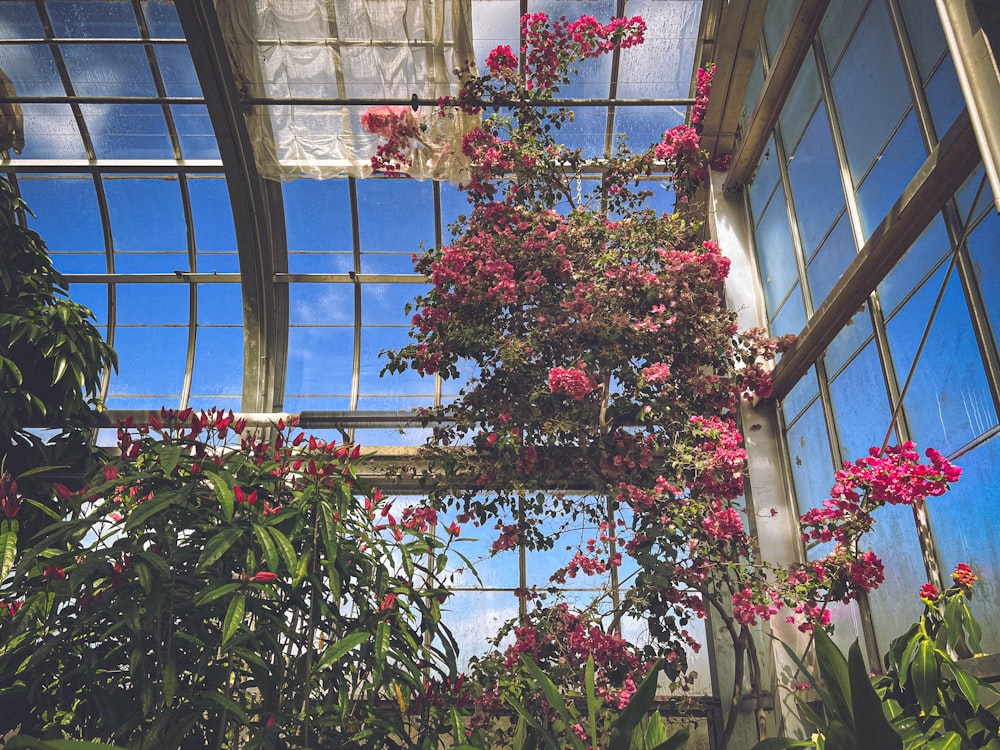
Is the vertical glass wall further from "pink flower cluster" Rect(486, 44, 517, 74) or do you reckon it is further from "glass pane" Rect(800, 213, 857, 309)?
"pink flower cluster" Rect(486, 44, 517, 74)

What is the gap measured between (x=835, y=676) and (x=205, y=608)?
1.86m

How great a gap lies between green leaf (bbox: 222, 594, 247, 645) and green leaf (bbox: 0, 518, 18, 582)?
637 millimetres

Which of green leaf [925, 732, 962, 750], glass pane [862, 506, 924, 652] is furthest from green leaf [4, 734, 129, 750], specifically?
glass pane [862, 506, 924, 652]

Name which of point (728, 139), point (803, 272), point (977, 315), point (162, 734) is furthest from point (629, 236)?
point (162, 734)

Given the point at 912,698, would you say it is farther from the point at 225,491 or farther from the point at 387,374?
the point at 387,374

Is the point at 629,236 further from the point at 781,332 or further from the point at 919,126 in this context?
the point at 919,126

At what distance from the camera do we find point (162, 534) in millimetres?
2471

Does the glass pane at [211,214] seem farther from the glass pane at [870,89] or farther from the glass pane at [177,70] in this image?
the glass pane at [870,89]

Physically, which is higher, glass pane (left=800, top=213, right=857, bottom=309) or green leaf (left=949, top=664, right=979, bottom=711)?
glass pane (left=800, top=213, right=857, bottom=309)

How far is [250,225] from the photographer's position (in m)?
7.73

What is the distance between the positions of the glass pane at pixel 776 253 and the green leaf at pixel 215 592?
4.06m

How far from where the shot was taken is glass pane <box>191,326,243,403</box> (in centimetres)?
831

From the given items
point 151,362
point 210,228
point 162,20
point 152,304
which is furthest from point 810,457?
point 152,304

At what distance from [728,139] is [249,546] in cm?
508
